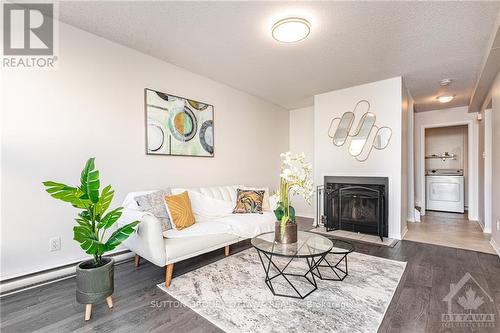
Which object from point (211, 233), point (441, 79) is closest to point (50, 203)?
point (211, 233)

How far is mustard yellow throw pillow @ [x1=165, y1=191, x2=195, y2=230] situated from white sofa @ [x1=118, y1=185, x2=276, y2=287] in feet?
0.24

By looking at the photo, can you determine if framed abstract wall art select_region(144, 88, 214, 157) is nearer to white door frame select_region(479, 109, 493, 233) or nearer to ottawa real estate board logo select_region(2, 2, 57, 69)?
ottawa real estate board logo select_region(2, 2, 57, 69)

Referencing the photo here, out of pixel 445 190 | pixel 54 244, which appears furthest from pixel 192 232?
pixel 445 190

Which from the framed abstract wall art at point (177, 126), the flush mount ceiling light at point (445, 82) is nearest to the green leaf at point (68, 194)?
the framed abstract wall art at point (177, 126)

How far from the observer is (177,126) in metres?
3.39

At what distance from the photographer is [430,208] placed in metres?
6.30

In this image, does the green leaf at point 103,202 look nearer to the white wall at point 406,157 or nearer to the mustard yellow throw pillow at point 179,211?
the mustard yellow throw pillow at point 179,211

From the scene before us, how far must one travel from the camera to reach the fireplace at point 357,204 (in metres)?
3.75

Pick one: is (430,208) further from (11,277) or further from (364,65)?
(11,277)

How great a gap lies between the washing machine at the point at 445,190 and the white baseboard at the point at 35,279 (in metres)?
7.66

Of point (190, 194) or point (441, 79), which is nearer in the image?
Result: point (190, 194)

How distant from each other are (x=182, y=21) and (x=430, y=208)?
723 cm

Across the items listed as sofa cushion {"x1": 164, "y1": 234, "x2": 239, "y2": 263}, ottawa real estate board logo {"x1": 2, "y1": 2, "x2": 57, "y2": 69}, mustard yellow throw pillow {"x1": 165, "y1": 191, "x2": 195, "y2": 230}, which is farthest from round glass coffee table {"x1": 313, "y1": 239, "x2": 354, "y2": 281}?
ottawa real estate board logo {"x1": 2, "y1": 2, "x2": 57, "y2": 69}

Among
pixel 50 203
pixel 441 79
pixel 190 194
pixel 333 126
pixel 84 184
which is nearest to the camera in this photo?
pixel 84 184
